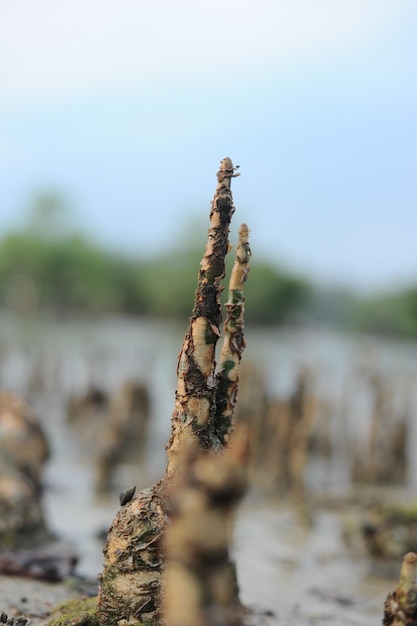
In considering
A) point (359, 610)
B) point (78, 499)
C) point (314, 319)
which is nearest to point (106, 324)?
point (314, 319)

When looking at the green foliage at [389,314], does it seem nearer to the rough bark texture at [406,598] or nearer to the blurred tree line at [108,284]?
the blurred tree line at [108,284]

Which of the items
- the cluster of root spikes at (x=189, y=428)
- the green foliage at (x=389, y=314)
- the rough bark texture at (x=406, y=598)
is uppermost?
the green foliage at (x=389, y=314)

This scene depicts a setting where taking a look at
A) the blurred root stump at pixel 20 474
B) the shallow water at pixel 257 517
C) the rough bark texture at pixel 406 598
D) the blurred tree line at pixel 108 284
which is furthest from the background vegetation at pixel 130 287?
the rough bark texture at pixel 406 598

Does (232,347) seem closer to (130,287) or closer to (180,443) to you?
(180,443)

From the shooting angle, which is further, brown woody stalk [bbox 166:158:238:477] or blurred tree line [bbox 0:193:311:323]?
blurred tree line [bbox 0:193:311:323]

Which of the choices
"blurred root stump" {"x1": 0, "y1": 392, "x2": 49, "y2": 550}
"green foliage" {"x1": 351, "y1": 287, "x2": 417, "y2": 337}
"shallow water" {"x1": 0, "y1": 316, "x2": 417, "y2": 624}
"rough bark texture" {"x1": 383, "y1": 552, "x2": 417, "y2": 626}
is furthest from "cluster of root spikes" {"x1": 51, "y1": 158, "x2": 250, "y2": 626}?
"green foliage" {"x1": 351, "y1": 287, "x2": 417, "y2": 337}

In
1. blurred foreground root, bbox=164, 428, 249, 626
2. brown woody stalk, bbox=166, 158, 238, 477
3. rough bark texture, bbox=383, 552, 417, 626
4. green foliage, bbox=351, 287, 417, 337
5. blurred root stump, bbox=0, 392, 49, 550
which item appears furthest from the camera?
green foliage, bbox=351, 287, 417, 337

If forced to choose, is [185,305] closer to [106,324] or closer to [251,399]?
[106,324]

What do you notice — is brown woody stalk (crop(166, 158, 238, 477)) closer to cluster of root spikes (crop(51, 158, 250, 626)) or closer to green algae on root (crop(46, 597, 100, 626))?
cluster of root spikes (crop(51, 158, 250, 626))
